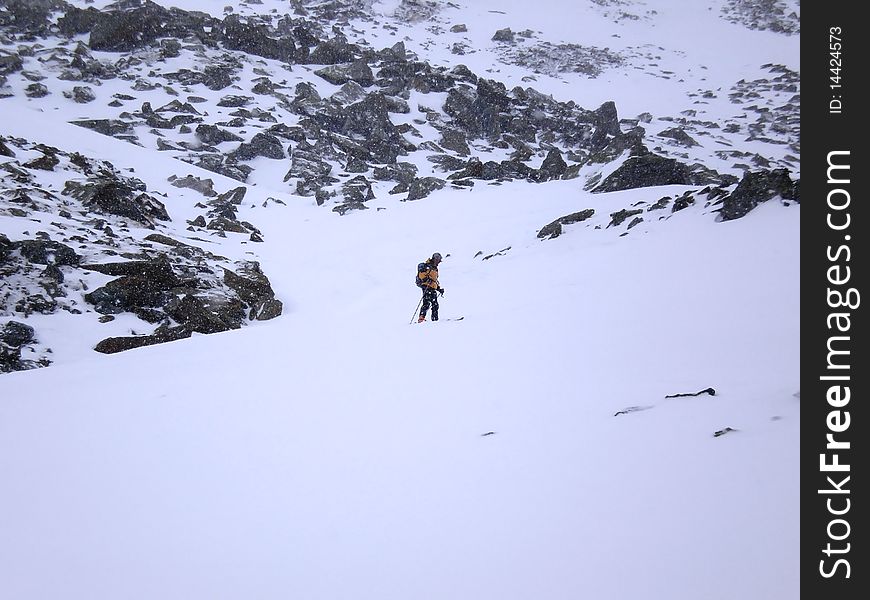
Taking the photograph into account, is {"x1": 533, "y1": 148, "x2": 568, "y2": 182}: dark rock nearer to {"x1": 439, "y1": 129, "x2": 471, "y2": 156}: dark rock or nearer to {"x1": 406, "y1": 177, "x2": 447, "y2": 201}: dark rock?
{"x1": 439, "y1": 129, "x2": 471, "y2": 156}: dark rock

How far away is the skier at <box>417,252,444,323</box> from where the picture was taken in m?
8.96

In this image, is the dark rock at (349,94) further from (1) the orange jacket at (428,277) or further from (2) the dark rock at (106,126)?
(1) the orange jacket at (428,277)

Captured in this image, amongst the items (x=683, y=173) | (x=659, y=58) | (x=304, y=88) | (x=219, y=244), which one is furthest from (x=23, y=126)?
(x=659, y=58)

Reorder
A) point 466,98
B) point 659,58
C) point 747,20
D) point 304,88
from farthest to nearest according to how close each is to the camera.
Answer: point 747,20 → point 659,58 → point 466,98 → point 304,88

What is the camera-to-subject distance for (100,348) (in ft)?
30.8

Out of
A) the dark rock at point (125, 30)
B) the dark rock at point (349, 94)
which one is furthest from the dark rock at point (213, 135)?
the dark rock at point (125, 30)

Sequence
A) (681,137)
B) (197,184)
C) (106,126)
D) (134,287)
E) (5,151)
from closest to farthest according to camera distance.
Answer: (134,287) → (5,151) → (197,184) → (106,126) → (681,137)

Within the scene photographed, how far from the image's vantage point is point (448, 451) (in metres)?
3.27

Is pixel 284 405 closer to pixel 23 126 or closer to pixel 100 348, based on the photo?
pixel 100 348

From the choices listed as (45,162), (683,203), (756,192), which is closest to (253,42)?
(45,162)

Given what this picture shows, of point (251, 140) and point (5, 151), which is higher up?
point (251, 140)

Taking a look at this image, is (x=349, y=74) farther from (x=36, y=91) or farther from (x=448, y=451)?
(x=448, y=451)
